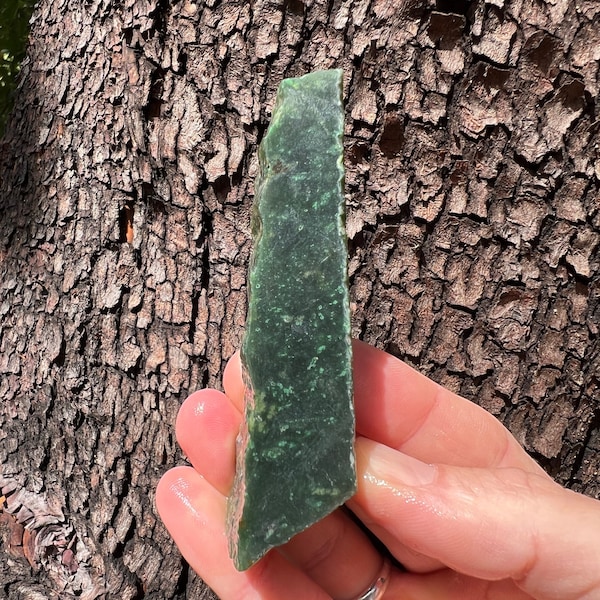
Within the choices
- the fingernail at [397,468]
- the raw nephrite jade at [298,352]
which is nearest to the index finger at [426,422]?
the fingernail at [397,468]

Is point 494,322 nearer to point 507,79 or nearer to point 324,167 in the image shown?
point 507,79

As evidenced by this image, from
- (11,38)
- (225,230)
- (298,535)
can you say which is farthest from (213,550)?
(11,38)

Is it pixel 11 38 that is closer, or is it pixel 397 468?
pixel 397 468

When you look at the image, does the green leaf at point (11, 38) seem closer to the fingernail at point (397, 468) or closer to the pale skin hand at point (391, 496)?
the pale skin hand at point (391, 496)

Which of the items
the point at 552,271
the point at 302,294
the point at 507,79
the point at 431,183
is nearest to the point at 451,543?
the point at 302,294

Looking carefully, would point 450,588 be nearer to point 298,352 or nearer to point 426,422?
point 426,422

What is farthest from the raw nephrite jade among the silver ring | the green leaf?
the green leaf
